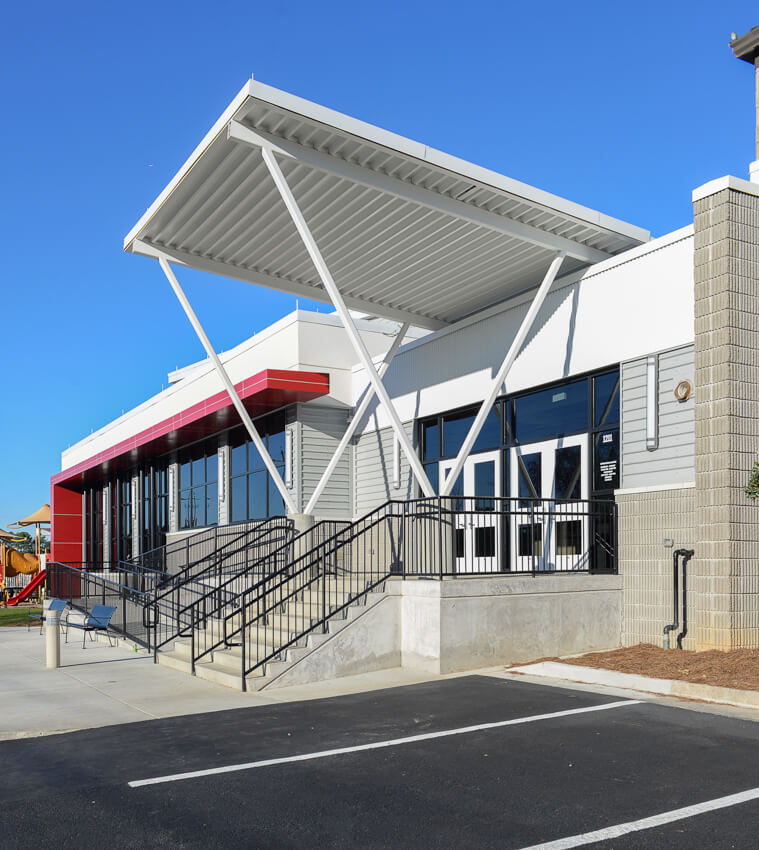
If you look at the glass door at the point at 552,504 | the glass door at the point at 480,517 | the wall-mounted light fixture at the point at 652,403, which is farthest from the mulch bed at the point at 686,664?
the glass door at the point at 480,517

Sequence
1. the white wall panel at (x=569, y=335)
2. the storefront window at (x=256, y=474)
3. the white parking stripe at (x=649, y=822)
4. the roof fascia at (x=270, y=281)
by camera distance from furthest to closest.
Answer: the storefront window at (x=256, y=474)
the roof fascia at (x=270, y=281)
the white wall panel at (x=569, y=335)
the white parking stripe at (x=649, y=822)

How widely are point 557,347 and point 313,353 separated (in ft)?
21.6

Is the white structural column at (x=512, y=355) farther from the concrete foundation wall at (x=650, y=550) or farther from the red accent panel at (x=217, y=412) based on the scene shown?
the red accent panel at (x=217, y=412)

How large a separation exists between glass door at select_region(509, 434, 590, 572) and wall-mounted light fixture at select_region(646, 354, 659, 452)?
147cm

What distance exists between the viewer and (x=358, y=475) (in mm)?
19891

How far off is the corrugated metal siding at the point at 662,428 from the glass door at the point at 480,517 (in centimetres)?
317

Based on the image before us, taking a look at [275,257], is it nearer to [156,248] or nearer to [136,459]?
[156,248]

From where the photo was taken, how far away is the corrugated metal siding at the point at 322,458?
64.2ft

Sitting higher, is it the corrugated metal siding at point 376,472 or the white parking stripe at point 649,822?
the corrugated metal siding at point 376,472

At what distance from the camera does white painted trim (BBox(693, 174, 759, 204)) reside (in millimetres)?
11711

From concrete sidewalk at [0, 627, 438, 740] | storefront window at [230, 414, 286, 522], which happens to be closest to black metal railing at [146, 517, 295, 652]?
storefront window at [230, 414, 286, 522]

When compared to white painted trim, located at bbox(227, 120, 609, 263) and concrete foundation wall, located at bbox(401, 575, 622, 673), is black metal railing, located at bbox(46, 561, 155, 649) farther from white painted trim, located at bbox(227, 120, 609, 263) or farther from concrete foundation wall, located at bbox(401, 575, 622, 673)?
Answer: white painted trim, located at bbox(227, 120, 609, 263)

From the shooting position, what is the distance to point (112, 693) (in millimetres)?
10984

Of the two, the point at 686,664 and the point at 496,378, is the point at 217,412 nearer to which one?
the point at 496,378
